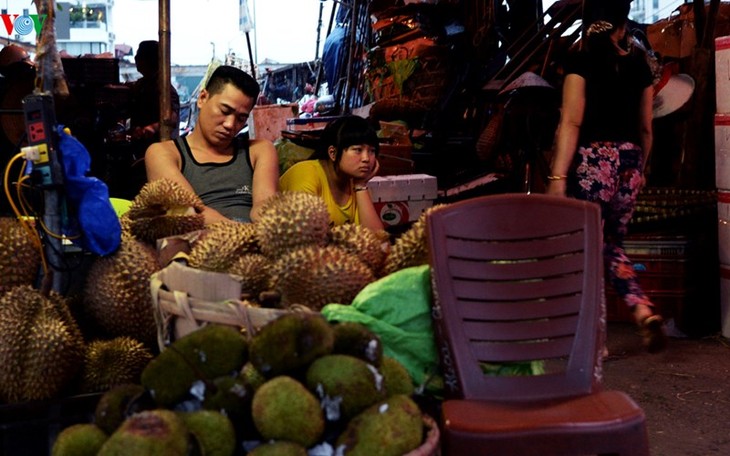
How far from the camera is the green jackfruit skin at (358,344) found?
73.5 inches

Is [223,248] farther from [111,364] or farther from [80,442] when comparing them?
[80,442]

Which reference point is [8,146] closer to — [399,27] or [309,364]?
[399,27]

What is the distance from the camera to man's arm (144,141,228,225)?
3.51 m

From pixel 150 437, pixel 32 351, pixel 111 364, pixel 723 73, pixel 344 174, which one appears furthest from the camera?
pixel 723 73

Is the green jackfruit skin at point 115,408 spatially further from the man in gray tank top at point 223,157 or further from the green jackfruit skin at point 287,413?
the man in gray tank top at point 223,157

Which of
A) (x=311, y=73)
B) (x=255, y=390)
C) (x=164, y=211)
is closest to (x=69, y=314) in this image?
(x=164, y=211)

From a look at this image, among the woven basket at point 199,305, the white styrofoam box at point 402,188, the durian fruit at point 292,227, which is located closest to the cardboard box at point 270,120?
the white styrofoam box at point 402,188

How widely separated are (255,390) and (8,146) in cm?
621

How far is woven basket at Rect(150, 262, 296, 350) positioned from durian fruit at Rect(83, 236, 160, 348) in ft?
0.95

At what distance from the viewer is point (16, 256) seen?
98.2 inches

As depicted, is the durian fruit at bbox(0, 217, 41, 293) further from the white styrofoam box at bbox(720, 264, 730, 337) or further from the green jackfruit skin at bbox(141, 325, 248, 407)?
the white styrofoam box at bbox(720, 264, 730, 337)

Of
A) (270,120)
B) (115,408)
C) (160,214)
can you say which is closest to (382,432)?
(115,408)

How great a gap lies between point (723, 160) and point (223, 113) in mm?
3044

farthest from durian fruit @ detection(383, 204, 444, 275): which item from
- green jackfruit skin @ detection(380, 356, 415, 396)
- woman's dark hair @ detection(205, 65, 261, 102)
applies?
woman's dark hair @ detection(205, 65, 261, 102)
